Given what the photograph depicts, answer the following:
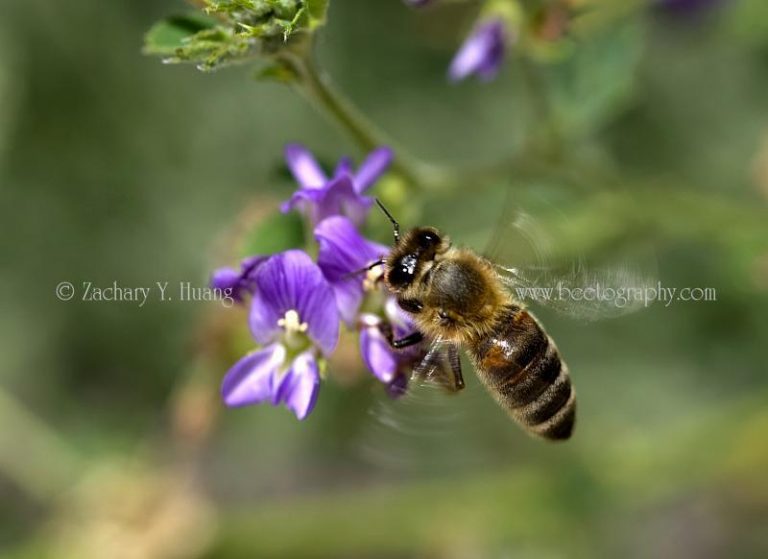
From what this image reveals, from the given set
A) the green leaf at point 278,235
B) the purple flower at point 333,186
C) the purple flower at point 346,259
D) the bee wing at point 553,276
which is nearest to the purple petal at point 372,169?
the purple flower at point 333,186

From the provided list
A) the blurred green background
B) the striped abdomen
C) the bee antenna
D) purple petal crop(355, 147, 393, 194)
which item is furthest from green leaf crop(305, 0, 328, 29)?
the blurred green background

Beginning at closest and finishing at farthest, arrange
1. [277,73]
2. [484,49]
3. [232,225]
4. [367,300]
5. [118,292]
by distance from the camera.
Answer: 1. [277,73]
2. [367,300]
3. [484,49]
4. [232,225]
5. [118,292]

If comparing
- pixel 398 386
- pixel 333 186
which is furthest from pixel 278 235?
pixel 398 386

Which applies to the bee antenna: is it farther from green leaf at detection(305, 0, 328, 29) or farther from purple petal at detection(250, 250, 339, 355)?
green leaf at detection(305, 0, 328, 29)

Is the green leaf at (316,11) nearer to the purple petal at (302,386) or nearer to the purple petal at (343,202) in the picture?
the purple petal at (343,202)

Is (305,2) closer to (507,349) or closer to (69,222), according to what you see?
(507,349)

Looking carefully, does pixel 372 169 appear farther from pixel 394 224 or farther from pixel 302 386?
pixel 302 386

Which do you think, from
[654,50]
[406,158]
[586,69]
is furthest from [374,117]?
[406,158]
